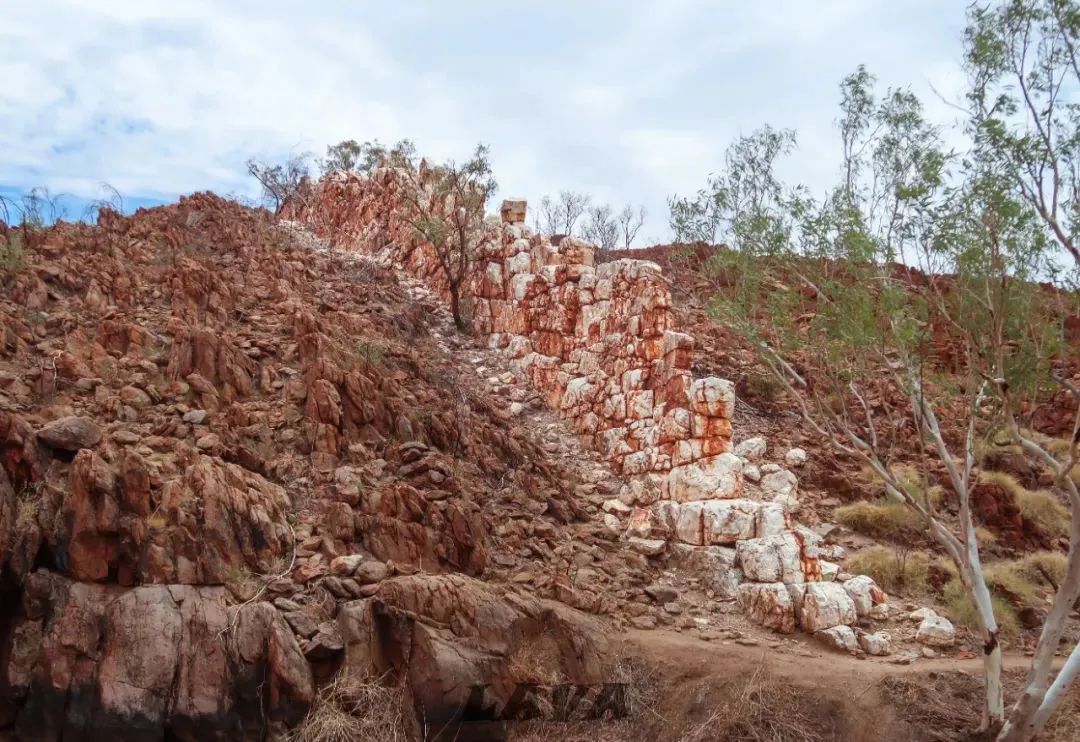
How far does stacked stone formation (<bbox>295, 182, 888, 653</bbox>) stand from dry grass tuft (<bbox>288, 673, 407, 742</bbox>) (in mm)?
5601

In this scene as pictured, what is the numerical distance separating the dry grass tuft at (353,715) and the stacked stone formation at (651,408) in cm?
560

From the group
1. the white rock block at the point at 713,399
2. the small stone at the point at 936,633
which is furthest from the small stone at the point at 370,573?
the small stone at the point at 936,633

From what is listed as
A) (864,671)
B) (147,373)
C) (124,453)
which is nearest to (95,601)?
(124,453)

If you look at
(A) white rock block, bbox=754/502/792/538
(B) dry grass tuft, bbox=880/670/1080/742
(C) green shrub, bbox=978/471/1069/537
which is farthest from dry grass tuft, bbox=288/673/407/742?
(C) green shrub, bbox=978/471/1069/537

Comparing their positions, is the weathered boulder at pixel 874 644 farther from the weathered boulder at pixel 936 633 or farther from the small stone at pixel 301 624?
the small stone at pixel 301 624

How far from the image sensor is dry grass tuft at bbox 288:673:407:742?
7.79 meters

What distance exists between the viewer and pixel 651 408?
14617 mm

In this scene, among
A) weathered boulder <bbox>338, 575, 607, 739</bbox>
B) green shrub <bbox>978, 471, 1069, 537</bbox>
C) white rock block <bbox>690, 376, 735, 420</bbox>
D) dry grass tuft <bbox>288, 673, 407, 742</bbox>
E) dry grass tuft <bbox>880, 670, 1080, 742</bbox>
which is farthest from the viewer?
green shrub <bbox>978, 471, 1069, 537</bbox>

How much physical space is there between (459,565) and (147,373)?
5.22 meters

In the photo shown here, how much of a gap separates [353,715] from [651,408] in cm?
811

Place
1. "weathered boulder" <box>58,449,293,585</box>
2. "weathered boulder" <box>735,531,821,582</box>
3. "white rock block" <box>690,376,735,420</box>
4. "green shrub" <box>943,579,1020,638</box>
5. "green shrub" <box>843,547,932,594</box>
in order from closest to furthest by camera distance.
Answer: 1. "weathered boulder" <box>58,449,293,585</box>
2. "green shrub" <box>943,579,1020,638</box>
3. "weathered boulder" <box>735,531,821,582</box>
4. "green shrub" <box>843,547,932,594</box>
5. "white rock block" <box>690,376,735,420</box>

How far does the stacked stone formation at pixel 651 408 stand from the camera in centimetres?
1163

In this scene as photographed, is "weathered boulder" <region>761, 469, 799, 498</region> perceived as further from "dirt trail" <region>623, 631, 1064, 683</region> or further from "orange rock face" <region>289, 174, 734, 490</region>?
"dirt trail" <region>623, 631, 1064, 683</region>

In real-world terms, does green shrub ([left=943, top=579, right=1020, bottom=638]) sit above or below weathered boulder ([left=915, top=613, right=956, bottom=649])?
above
